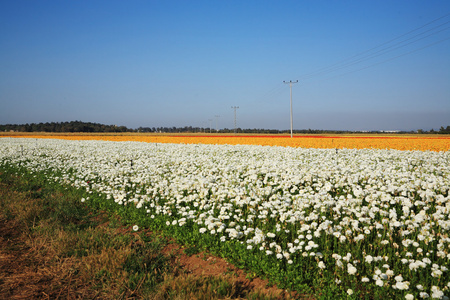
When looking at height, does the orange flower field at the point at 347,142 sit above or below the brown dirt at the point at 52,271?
above

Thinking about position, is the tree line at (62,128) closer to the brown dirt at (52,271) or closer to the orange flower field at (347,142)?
the orange flower field at (347,142)

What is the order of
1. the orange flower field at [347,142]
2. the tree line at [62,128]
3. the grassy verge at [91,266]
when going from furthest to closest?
the tree line at [62,128] → the orange flower field at [347,142] → the grassy verge at [91,266]

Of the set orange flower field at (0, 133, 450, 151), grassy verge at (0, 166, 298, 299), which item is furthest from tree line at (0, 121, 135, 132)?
grassy verge at (0, 166, 298, 299)

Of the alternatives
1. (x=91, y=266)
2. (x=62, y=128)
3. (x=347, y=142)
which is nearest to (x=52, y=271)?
(x=91, y=266)

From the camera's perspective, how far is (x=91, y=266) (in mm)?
4617

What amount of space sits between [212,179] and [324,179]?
13.3 feet

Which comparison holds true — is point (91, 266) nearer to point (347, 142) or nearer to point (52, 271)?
point (52, 271)

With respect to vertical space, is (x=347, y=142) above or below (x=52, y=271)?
above

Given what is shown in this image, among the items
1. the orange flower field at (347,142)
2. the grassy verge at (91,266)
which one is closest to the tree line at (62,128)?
the orange flower field at (347,142)

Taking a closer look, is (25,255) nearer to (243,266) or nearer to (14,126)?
(243,266)

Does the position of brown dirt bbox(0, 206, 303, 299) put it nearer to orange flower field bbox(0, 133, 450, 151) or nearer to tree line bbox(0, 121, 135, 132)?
orange flower field bbox(0, 133, 450, 151)

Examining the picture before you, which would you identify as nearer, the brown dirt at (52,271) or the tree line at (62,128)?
the brown dirt at (52,271)

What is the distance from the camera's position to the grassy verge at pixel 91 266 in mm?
3977

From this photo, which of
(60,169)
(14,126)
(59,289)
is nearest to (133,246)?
(59,289)
